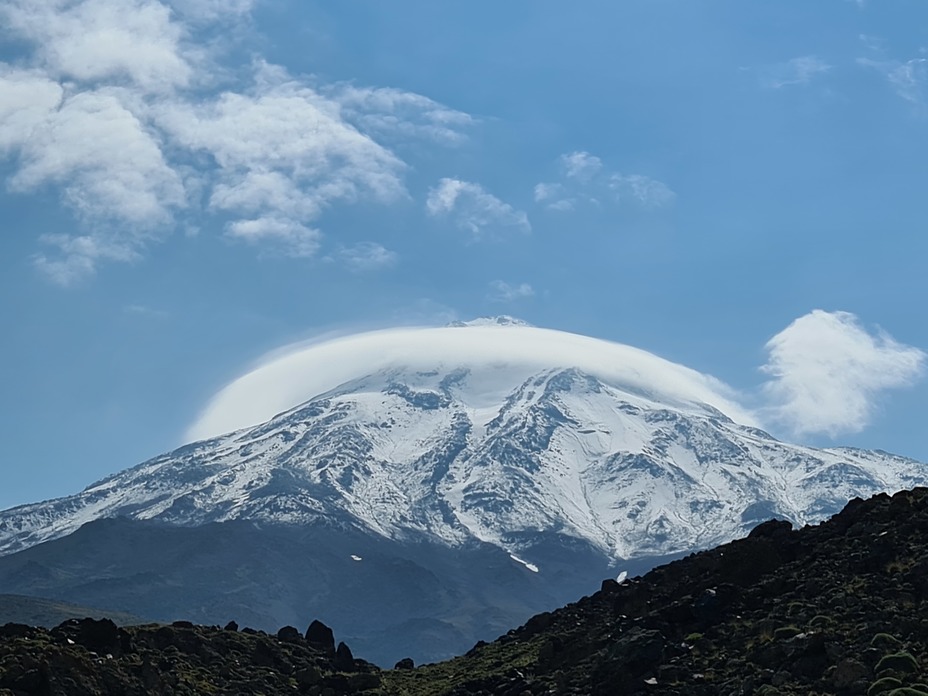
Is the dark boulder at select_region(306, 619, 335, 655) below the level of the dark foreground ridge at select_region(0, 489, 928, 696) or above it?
above

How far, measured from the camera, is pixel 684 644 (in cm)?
4466

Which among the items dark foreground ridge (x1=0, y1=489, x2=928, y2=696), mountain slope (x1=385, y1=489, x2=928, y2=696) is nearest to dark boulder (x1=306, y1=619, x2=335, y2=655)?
dark foreground ridge (x1=0, y1=489, x2=928, y2=696)

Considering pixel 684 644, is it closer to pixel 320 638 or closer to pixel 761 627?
pixel 761 627

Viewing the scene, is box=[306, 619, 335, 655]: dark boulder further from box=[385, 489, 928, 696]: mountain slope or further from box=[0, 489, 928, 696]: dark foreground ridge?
box=[385, 489, 928, 696]: mountain slope

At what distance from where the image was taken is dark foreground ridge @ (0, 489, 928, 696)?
40281mm

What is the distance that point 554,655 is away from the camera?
51156 mm

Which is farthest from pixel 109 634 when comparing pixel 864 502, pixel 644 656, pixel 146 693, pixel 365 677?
pixel 864 502

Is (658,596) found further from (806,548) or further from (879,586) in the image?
(879,586)

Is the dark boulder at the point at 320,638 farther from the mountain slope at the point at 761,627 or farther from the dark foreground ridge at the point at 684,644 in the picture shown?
the mountain slope at the point at 761,627

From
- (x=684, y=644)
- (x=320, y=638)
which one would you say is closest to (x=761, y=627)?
(x=684, y=644)

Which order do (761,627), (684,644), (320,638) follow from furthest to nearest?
(320,638)
(684,644)
(761,627)

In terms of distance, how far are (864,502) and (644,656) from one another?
1578 cm

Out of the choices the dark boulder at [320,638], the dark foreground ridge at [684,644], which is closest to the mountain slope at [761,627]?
the dark foreground ridge at [684,644]

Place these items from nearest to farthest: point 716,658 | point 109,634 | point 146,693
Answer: point 716,658 → point 146,693 → point 109,634
